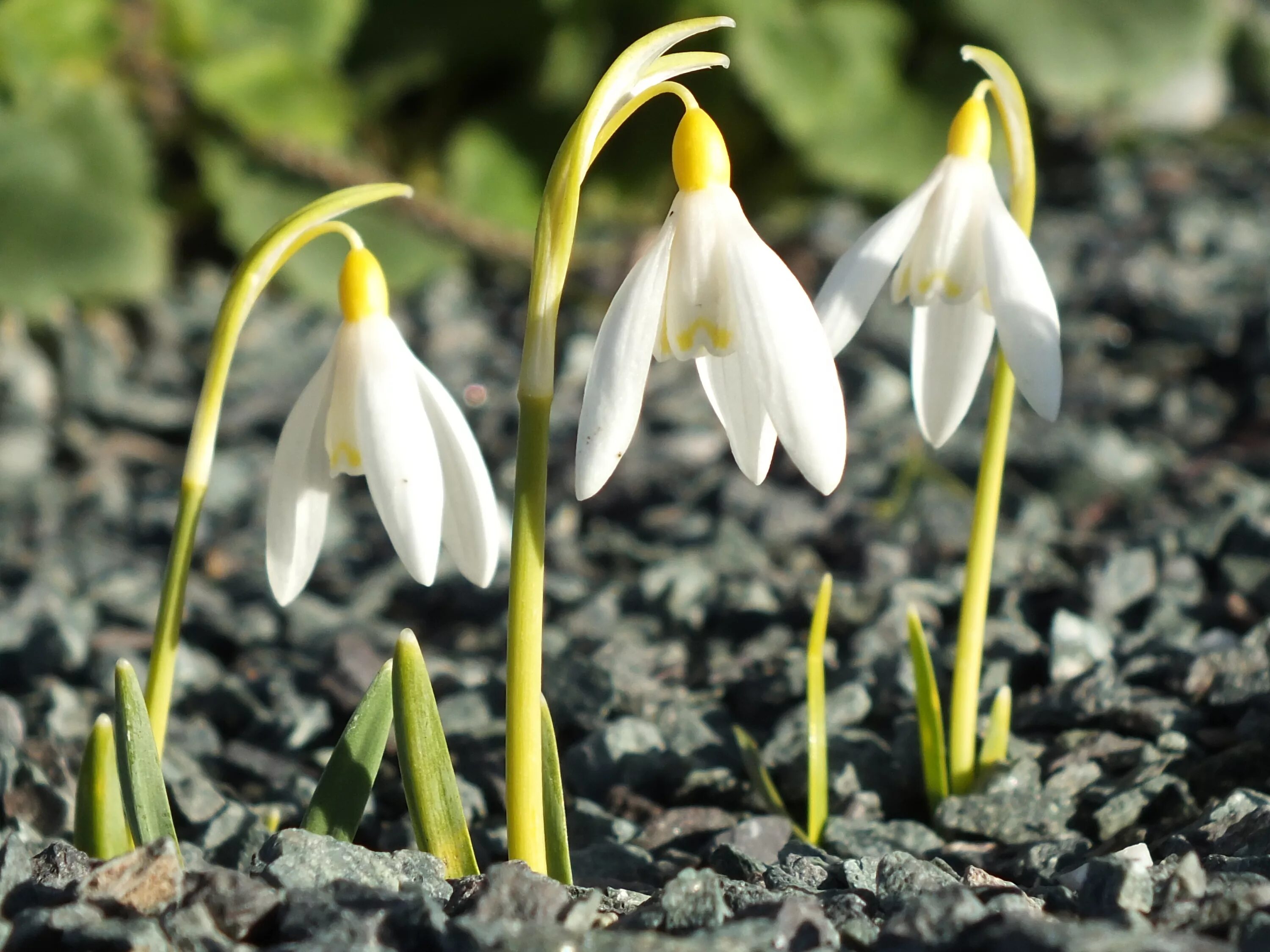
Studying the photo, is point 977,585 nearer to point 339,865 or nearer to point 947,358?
point 947,358

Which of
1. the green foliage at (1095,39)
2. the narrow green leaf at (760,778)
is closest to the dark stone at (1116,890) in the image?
the narrow green leaf at (760,778)

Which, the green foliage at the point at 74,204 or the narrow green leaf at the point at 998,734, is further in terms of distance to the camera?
the green foliage at the point at 74,204

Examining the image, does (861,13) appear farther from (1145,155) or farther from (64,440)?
(64,440)

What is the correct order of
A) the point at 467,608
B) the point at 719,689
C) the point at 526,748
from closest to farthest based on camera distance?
the point at 526,748 → the point at 719,689 → the point at 467,608

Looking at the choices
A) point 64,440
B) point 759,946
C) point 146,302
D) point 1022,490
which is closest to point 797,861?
point 759,946

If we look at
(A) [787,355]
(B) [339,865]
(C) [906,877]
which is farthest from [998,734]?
(B) [339,865]

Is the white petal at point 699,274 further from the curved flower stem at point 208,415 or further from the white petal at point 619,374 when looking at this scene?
the curved flower stem at point 208,415
